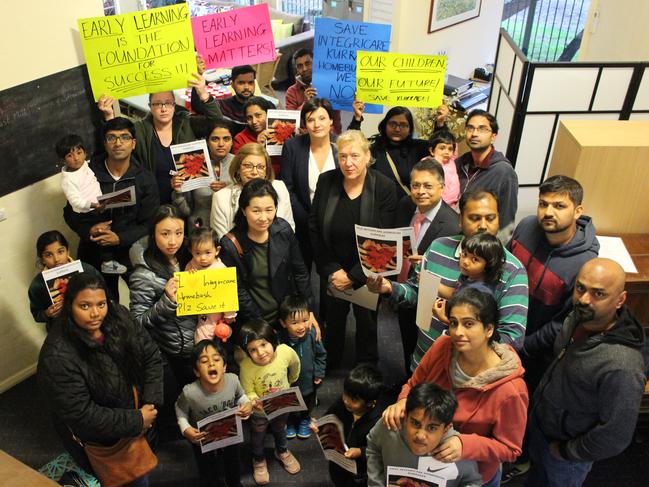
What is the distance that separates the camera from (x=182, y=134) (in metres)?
3.70

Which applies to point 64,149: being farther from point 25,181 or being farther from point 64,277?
point 64,277


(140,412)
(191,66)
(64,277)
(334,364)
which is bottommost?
(334,364)

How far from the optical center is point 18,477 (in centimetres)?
199

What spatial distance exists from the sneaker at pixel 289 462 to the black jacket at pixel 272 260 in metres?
0.79

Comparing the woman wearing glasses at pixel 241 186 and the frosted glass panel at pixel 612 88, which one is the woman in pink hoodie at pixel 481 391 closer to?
the woman wearing glasses at pixel 241 186

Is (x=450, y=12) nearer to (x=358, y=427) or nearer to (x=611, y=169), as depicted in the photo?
(x=611, y=169)

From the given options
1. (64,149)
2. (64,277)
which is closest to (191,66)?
(64,149)

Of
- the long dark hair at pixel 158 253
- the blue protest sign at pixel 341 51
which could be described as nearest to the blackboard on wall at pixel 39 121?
the long dark hair at pixel 158 253

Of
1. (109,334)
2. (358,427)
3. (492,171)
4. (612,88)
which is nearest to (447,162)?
(492,171)

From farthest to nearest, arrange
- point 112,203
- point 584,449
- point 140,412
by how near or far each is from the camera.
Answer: point 112,203
point 140,412
point 584,449

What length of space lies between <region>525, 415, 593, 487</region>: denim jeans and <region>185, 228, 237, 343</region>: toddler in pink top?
5.20ft

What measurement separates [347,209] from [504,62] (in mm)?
2357

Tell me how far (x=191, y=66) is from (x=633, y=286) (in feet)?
9.36

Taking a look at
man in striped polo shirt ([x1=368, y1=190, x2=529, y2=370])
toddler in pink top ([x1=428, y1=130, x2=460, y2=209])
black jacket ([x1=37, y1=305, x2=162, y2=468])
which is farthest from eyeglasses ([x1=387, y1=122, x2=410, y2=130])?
black jacket ([x1=37, y1=305, x2=162, y2=468])
